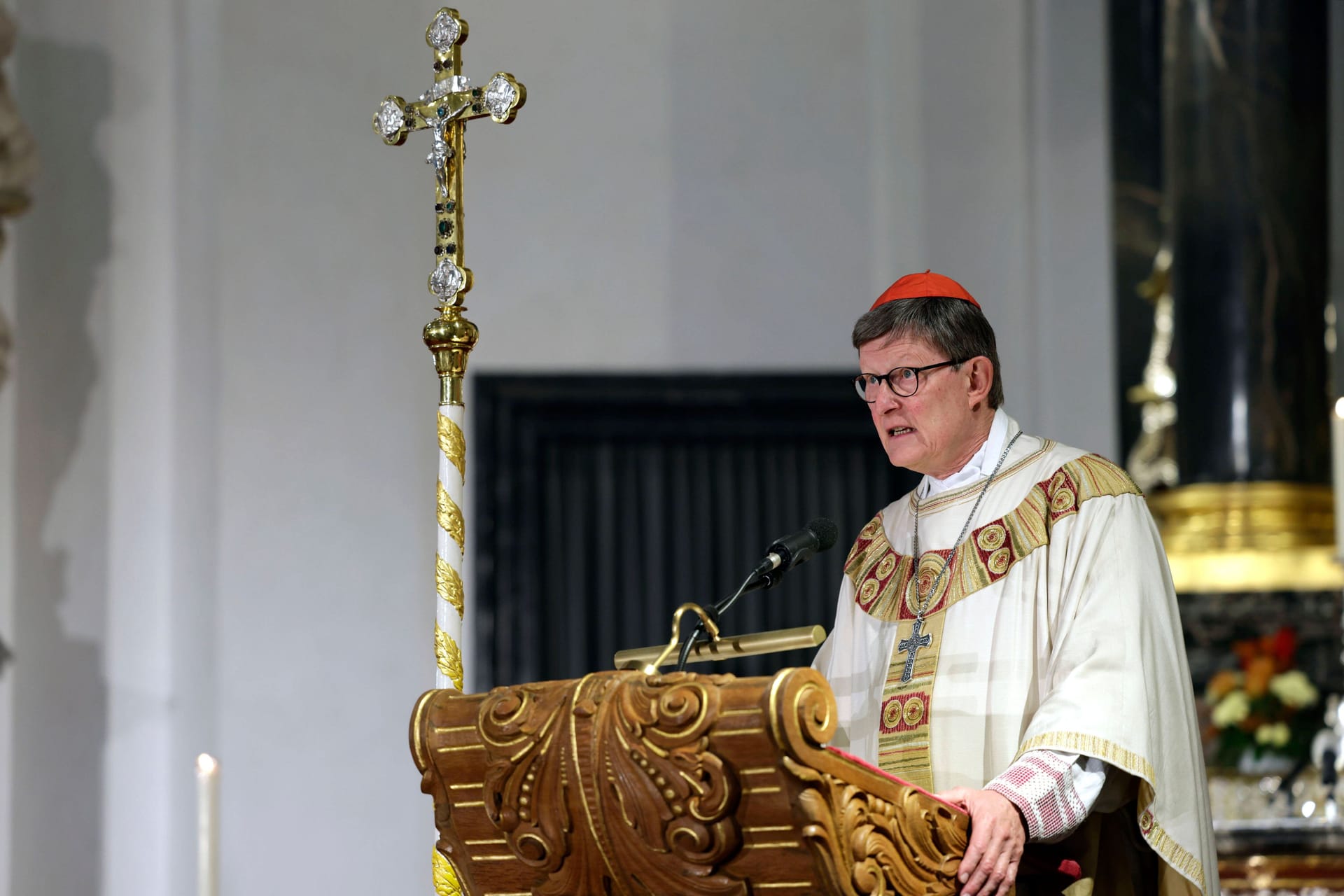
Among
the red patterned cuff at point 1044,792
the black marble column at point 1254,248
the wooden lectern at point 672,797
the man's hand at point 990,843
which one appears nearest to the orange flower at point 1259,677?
the black marble column at point 1254,248

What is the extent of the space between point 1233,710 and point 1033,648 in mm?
2697

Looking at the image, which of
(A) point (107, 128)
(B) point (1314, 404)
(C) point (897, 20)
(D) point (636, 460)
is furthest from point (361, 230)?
(B) point (1314, 404)

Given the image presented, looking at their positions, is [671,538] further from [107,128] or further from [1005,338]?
[107,128]

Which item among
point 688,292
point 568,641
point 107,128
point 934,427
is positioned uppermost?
point 107,128

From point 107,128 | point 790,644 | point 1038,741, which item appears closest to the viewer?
point 790,644

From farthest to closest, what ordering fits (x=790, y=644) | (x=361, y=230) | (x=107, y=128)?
(x=361, y=230) → (x=107, y=128) → (x=790, y=644)

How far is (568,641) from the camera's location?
7.04 metres

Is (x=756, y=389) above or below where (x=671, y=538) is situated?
above

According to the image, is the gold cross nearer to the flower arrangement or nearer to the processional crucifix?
the processional crucifix

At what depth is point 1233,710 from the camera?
546 centimetres

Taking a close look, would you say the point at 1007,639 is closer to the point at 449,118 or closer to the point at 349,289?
the point at 449,118

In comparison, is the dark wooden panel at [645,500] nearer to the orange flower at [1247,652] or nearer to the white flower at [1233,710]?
the orange flower at [1247,652]

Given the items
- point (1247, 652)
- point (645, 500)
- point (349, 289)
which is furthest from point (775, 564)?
point (645, 500)

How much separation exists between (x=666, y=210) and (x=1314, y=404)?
9.12ft
